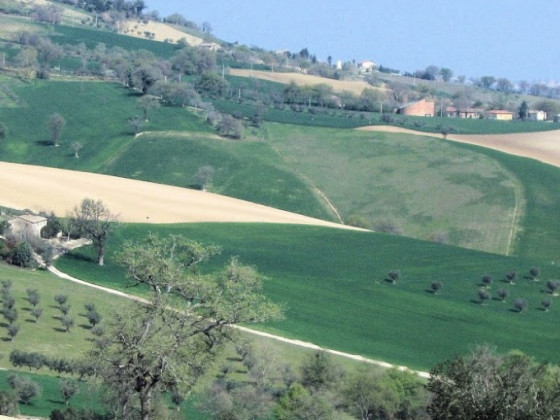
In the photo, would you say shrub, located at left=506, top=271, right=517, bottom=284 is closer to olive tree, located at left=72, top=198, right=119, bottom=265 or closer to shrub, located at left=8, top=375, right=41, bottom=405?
olive tree, located at left=72, top=198, right=119, bottom=265

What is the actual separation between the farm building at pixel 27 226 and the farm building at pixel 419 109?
100707mm

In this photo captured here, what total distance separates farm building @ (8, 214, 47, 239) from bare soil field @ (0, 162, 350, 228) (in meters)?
5.11

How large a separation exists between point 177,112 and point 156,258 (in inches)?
3992

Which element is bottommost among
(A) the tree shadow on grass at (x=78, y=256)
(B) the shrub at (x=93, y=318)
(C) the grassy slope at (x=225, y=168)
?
(C) the grassy slope at (x=225, y=168)

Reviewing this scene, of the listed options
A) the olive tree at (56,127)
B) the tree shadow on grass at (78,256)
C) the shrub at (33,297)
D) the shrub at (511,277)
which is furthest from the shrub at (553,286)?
the olive tree at (56,127)

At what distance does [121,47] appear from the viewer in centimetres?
18950

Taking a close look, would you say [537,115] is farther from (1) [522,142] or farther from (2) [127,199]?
(2) [127,199]

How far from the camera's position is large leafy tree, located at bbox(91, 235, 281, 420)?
35688 millimetres

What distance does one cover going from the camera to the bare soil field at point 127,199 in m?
86.8

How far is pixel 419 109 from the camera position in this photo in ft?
579

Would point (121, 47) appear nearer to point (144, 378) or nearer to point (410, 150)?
point (410, 150)

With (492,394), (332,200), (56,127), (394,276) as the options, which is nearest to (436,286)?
(394,276)

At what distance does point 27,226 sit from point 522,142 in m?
76.8

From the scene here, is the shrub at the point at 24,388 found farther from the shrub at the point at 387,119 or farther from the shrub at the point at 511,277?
the shrub at the point at 387,119
